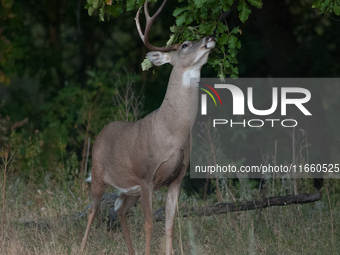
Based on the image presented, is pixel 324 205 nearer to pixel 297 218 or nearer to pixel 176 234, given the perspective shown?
pixel 297 218

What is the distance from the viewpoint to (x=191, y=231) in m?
5.41

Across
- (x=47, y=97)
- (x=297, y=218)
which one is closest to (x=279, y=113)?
(x=297, y=218)

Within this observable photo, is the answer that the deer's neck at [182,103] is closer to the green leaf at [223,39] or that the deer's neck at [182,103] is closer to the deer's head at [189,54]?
the deer's head at [189,54]

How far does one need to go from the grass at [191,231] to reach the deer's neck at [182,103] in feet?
2.86

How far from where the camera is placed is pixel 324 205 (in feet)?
22.1

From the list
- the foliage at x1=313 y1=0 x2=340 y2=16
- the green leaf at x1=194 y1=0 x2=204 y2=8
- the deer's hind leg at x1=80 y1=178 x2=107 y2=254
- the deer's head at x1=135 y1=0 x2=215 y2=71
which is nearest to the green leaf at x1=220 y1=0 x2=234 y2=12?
the green leaf at x1=194 y1=0 x2=204 y2=8

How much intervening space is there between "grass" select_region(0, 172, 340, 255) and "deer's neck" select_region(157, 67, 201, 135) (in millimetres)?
873

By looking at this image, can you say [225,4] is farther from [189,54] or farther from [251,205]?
[251,205]

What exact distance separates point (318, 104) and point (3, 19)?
227 inches

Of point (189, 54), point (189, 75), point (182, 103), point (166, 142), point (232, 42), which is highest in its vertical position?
point (232, 42)

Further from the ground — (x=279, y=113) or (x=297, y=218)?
(x=279, y=113)

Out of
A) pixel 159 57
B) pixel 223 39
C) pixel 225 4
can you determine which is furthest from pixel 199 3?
pixel 159 57

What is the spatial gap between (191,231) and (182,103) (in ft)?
4.68

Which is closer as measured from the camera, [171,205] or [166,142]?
[166,142]
